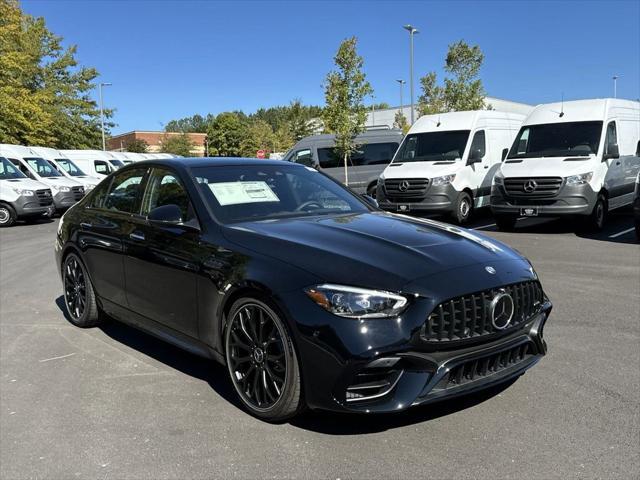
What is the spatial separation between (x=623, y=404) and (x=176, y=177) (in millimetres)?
3397

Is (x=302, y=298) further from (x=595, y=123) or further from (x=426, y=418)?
(x=595, y=123)

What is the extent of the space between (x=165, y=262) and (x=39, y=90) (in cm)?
3481

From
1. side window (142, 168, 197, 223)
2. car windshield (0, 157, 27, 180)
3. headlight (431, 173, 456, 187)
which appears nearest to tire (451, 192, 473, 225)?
headlight (431, 173, 456, 187)

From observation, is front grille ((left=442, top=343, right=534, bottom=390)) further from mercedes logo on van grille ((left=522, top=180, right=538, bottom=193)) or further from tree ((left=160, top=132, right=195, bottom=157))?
tree ((left=160, top=132, right=195, bottom=157))

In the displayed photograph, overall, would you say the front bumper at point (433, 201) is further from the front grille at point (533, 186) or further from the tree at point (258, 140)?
the tree at point (258, 140)

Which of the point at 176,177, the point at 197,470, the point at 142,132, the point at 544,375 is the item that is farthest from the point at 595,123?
the point at 142,132

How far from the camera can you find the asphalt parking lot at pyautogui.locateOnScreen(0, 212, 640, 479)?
2.98m

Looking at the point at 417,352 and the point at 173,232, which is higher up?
the point at 173,232

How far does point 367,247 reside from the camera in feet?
11.2

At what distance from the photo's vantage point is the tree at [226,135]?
285ft

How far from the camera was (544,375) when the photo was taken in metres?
4.09

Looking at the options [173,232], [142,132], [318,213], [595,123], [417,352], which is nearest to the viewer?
[417,352]

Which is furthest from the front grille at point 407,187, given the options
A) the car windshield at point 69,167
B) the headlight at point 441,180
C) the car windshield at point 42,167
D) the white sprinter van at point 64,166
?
the car windshield at point 69,167

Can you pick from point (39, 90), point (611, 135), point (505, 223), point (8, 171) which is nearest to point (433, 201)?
point (505, 223)
